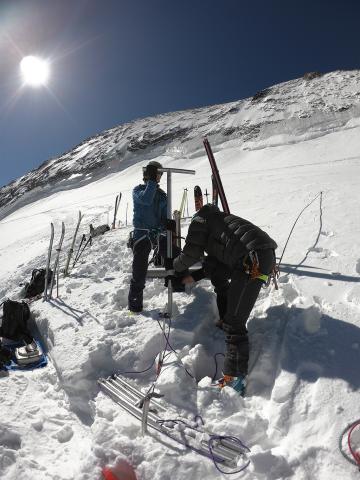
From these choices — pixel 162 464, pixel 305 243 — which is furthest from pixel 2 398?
pixel 305 243

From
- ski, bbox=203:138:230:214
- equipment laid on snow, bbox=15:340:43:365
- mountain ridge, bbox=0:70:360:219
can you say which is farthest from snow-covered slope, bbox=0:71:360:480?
mountain ridge, bbox=0:70:360:219

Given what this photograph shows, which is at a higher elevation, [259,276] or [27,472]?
[259,276]

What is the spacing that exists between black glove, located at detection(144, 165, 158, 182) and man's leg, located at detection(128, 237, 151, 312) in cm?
79

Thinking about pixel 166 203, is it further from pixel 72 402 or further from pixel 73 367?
pixel 72 402

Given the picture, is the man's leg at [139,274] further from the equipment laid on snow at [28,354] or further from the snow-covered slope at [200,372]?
the equipment laid on snow at [28,354]

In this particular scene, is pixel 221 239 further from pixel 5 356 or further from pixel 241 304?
pixel 5 356

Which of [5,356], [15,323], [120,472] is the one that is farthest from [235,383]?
[15,323]

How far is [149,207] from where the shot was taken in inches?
190

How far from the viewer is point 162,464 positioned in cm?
243

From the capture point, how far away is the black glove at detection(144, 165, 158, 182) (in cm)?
460

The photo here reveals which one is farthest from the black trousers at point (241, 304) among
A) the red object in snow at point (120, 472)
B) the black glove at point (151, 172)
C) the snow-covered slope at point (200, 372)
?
the black glove at point (151, 172)

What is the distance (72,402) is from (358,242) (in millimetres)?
4350

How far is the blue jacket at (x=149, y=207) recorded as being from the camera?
4.64m

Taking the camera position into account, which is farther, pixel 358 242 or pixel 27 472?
pixel 358 242
